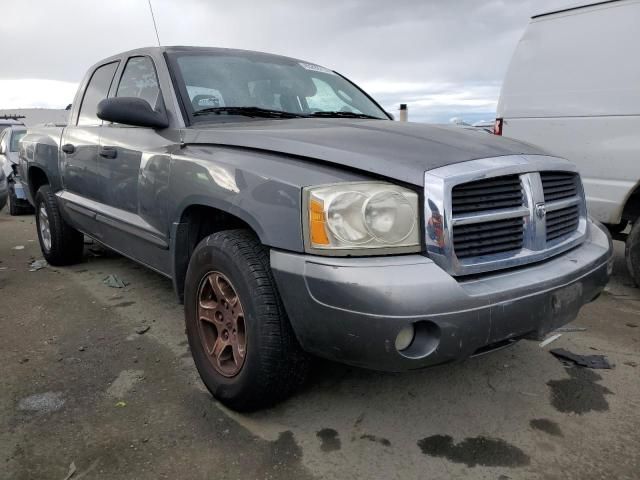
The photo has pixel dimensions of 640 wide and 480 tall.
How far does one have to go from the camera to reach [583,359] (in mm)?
3021

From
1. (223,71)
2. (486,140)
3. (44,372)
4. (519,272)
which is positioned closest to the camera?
(519,272)

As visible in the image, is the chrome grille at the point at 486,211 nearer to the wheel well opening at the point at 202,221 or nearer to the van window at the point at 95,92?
the wheel well opening at the point at 202,221

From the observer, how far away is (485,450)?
2.18 m

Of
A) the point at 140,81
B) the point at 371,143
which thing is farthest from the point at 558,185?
the point at 140,81

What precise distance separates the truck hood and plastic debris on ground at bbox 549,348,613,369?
130cm

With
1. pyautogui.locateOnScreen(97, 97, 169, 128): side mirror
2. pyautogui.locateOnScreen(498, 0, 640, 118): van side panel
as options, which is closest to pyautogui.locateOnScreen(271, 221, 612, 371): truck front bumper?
pyautogui.locateOnScreen(97, 97, 169, 128): side mirror

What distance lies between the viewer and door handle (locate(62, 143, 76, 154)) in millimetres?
4116

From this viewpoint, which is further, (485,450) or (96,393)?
(96,393)

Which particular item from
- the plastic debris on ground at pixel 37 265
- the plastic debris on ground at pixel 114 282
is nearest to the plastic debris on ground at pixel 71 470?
the plastic debris on ground at pixel 114 282

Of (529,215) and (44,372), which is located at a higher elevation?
(529,215)

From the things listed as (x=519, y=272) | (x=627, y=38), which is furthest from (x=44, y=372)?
(x=627, y=38)

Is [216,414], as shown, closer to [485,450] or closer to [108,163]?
[485,450]

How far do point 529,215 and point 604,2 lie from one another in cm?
294

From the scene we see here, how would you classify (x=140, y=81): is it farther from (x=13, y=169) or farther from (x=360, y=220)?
(x=13, y=169)
